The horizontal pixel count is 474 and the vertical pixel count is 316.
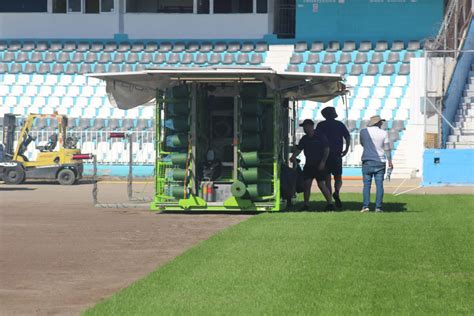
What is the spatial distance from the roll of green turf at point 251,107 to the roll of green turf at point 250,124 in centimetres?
6

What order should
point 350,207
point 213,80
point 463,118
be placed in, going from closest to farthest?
point 213,80 → point 350,207 → point 463,118

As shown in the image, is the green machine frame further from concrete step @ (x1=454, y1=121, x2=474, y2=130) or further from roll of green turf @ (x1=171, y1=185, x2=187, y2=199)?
concrete step @ (x1=454, y1=121, x2=474, y2=130)

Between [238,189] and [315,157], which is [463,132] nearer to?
[315,157]

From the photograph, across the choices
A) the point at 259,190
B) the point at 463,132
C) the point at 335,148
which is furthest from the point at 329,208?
the point at 463,132

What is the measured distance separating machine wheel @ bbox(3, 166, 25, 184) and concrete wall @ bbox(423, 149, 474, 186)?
37.5ft

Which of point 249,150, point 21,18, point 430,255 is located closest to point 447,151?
point 249,150

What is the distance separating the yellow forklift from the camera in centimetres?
3044

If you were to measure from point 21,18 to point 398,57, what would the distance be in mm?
14847

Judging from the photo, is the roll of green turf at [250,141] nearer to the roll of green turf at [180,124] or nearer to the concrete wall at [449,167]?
the roll of green turf at [180,124]

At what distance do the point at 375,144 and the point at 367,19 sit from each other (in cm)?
2098

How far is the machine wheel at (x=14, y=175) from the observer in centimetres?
3039

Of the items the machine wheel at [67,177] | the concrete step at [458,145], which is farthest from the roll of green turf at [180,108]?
the machine wheel at [67,177]

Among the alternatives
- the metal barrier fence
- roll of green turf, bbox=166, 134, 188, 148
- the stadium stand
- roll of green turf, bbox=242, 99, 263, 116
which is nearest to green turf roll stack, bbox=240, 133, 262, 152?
roll of green turf, bbox=242, 99, 263, 116

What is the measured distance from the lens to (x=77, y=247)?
13.5 m
